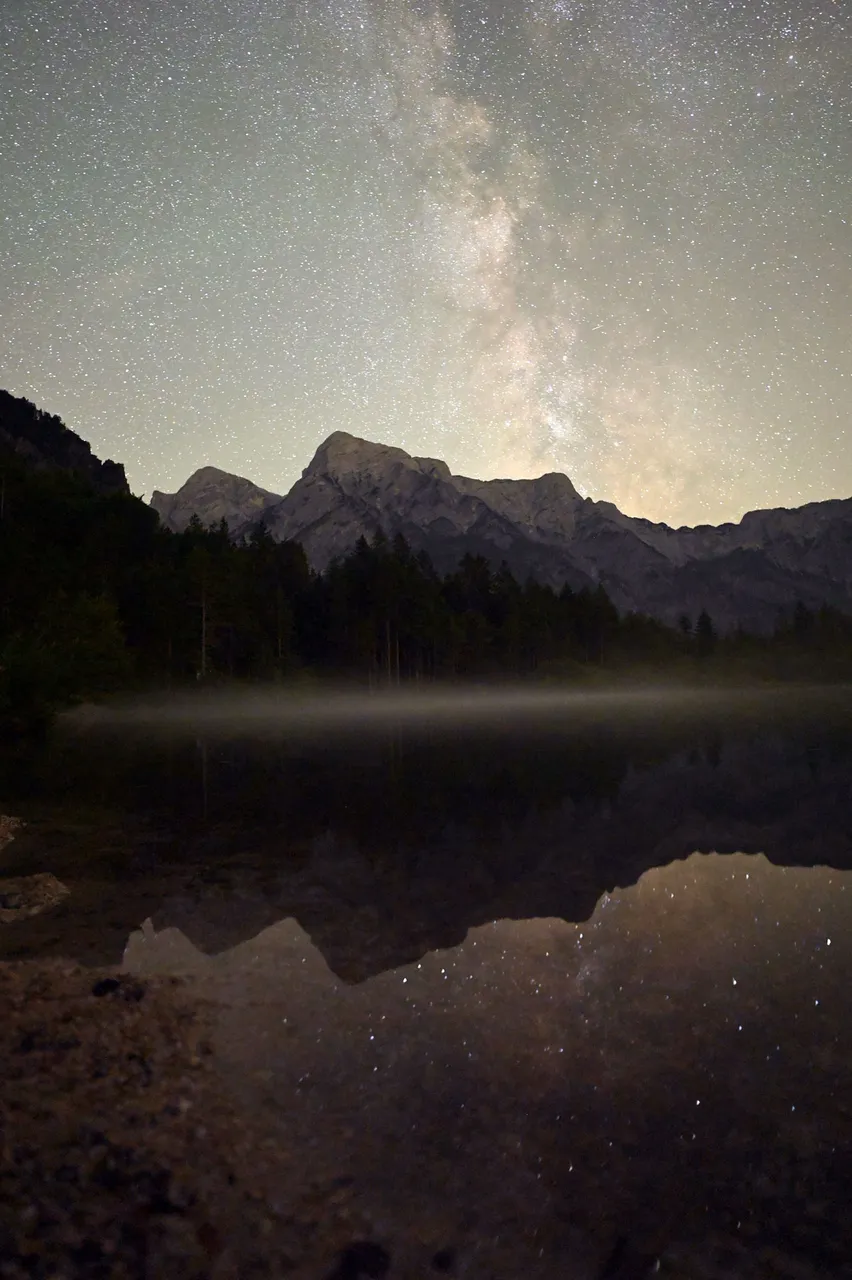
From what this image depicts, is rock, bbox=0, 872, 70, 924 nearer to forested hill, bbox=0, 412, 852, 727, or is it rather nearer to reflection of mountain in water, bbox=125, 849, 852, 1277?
reflection of mountain in water, bbox=125, 849, 852, 1277

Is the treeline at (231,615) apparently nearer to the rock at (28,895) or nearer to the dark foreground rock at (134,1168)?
the rock at (28,895)

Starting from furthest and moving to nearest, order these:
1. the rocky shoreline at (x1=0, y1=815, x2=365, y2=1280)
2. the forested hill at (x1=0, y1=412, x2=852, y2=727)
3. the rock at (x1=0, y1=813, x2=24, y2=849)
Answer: the forested hill at (x1=0, y1=412, x2=852, y2=727)
the rock at (x1=0, y1=813, x2=24, y2=849)
the rocky shoreline at (x1=0, y1=815, x2=365, y2=1280)

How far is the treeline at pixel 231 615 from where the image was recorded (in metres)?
45.7

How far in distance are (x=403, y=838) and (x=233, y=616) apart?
6945 cm

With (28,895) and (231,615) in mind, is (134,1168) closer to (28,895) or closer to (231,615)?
(28,895)

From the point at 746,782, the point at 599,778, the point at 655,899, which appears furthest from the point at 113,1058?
the point at 746,782

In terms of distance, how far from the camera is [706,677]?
152500 millimetres

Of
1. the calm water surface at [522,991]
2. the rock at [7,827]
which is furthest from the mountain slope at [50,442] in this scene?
the calm water surface at [522,991]

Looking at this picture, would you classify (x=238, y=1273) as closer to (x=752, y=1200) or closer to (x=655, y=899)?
(x=752, y=1200)

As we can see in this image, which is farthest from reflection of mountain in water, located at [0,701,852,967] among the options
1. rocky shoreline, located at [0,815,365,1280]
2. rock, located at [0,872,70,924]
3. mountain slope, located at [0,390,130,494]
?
mountain slope, located at [0,390,130,494]

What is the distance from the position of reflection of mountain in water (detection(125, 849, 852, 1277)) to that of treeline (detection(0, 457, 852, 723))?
22.0 meters

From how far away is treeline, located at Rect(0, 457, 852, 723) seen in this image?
45.7 m

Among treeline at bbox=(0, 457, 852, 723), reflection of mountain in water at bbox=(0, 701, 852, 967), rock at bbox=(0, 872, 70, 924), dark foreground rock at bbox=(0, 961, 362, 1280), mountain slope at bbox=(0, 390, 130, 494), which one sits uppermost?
mountain slope at bbox=(0, 390, 130, 494)

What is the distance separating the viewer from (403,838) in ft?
56.8
